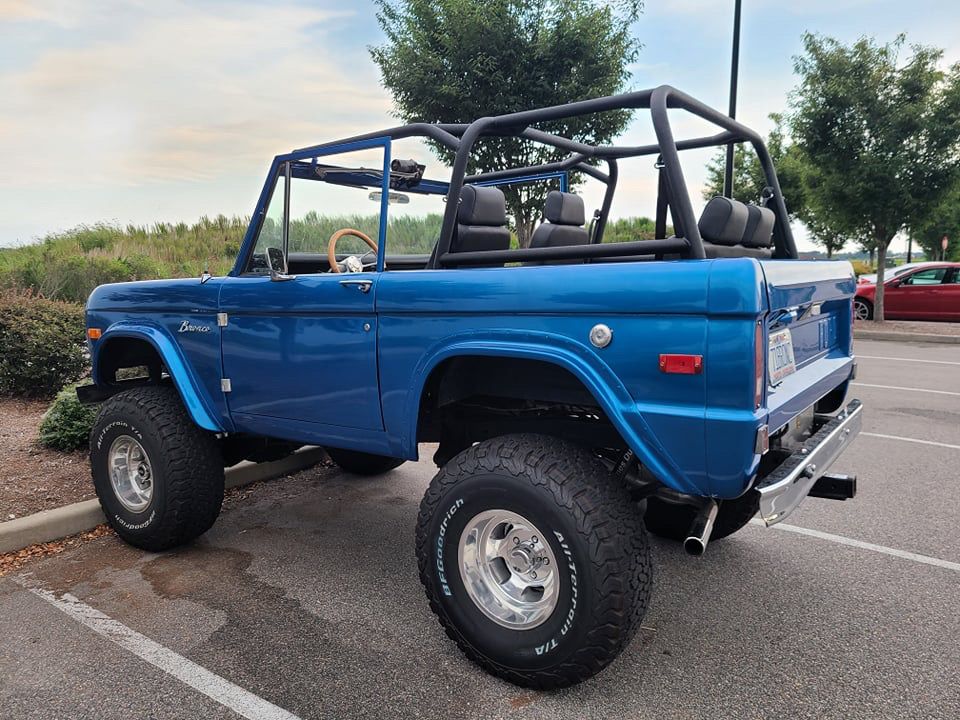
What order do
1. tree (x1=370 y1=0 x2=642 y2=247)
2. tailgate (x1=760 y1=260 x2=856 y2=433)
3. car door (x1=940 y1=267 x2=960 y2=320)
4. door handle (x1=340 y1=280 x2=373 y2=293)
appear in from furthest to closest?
car door (x1=940 y1=267 x2=960 y2=320)
tree (x1=370 y1=0 x2=642 y2=247)
door handle (x1=340 y1=280 x2=373 y2=293)
tailgate (x1=760 y1=260 x2=856 y2=433)

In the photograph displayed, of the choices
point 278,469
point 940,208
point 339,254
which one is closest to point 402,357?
point 339,254

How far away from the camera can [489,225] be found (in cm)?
321

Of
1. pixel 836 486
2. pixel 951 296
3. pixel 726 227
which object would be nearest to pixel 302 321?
pixel 726 227

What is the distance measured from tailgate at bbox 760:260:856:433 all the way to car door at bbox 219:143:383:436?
1.59m

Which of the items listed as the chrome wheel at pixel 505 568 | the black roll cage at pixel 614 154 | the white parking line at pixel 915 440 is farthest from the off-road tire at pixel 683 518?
the white parking line at pixel 915 440

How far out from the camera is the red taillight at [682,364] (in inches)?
90.0

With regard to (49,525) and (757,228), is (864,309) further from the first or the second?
(49,525)

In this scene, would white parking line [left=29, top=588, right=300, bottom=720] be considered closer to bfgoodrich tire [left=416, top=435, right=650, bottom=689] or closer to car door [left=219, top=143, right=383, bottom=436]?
bfgoodrich tire [left=416, top=435, right=650, bottom=689]

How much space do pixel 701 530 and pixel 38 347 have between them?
6652 mm

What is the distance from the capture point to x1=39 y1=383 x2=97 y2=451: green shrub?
204 inches

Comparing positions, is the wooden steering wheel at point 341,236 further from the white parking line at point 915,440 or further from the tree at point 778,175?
the tree at point 778,175

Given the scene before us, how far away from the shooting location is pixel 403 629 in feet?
10.2

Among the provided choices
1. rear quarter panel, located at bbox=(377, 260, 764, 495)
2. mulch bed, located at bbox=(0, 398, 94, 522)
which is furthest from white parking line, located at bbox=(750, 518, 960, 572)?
mulch bed, located at bbox=(0, 398, 94, 522)

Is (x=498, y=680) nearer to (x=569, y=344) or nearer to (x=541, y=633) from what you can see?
(x=541, y=633)
